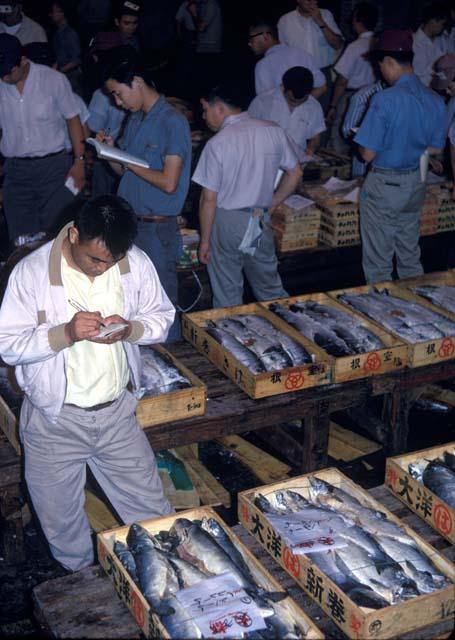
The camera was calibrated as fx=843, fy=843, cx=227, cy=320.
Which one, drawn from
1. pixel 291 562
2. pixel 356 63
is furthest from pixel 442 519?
pixel 356 63

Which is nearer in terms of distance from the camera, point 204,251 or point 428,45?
point 204,251

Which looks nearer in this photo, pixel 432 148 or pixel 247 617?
pixel 247 617

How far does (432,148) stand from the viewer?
8742 millimetres

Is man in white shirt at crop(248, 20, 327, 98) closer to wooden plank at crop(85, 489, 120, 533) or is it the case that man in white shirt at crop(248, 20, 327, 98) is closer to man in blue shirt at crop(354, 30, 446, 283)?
man in blue shirt at crop(354, 30, 446, 283)

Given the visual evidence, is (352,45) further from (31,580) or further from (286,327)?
(31,580)

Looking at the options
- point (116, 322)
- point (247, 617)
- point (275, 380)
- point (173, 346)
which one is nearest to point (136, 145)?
point (173, 346)

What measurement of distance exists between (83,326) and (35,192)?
15.1 feet

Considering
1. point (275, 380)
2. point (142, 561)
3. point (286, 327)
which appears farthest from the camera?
point (286, 327)

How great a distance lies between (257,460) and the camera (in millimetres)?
6941

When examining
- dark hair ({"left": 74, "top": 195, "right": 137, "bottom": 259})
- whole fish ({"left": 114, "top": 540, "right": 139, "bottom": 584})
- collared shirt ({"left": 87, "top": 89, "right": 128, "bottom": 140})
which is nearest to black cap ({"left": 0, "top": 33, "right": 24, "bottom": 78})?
collared shirt ({"left": 87, "top": 89, "right": 128, "bottom": 140})

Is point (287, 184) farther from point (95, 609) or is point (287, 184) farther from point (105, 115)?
point (95, 609)

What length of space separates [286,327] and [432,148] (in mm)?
3176

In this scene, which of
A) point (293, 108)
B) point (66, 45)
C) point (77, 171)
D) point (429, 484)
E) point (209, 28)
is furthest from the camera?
point (209, 28)

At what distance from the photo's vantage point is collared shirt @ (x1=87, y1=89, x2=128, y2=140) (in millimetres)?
8664
